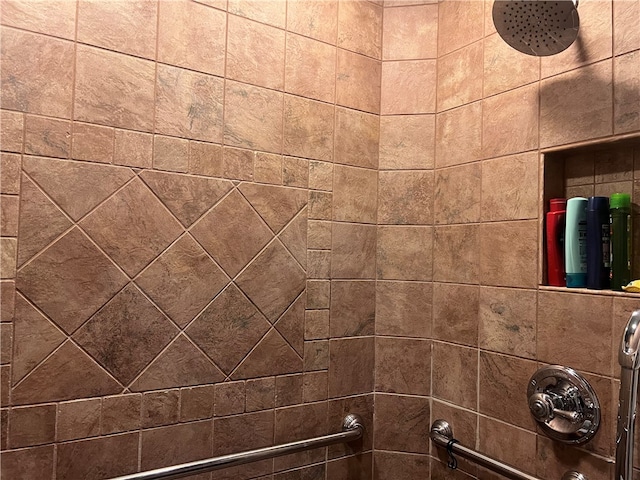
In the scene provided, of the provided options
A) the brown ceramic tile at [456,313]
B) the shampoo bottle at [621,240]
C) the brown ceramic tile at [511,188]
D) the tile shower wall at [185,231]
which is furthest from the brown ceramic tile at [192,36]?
the shampoo bottle at [621,240]

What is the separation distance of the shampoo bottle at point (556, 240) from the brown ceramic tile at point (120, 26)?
99cm

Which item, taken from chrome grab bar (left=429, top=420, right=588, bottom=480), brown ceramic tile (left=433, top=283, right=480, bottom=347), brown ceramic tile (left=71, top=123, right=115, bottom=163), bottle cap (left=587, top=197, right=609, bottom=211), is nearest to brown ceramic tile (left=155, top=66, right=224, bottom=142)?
brown ceramic tile (left=71, top=123, right=115, bottom=163)

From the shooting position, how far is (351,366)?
53.1 inches

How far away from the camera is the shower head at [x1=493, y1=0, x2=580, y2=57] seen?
92 cm

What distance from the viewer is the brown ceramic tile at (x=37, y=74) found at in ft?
3.02

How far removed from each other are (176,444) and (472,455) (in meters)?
0.73

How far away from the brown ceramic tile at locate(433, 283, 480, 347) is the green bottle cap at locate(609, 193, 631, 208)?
0.39 meters

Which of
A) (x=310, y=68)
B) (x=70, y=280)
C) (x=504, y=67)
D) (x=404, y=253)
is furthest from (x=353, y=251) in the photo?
(x=70, y=280)

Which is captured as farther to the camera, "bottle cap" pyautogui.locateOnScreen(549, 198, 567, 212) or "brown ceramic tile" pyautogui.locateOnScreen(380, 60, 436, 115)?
"brown ceramic tile" pyautogui.locateOnScreen(380, 60, 436, 115)

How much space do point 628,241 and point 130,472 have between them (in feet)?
3.88

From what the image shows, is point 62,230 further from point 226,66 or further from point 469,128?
point 469,128

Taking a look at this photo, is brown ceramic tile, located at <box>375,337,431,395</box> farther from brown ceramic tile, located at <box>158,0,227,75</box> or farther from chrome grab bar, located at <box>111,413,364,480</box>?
brown ceramic tile, located at <box>158,0,227,75</box>

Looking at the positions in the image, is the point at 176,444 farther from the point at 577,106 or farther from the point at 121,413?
the point at 577,106

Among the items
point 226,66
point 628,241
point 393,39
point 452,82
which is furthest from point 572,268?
point 226,66
